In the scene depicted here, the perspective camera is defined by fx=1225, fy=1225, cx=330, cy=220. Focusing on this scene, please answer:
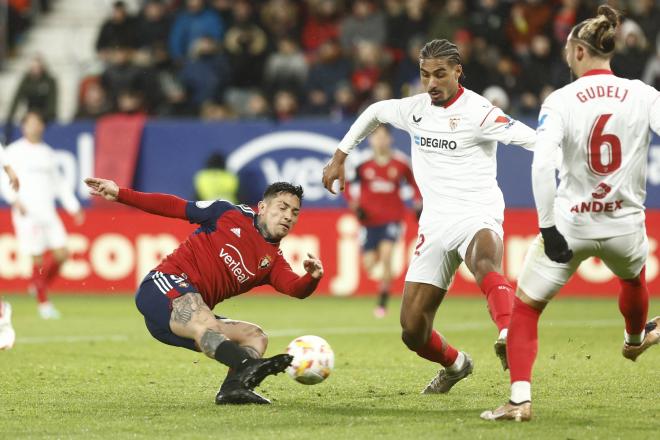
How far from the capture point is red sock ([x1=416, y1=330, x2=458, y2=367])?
26.0ft

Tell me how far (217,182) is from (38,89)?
11.4ft

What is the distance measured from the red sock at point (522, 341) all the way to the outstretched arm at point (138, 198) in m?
2.28

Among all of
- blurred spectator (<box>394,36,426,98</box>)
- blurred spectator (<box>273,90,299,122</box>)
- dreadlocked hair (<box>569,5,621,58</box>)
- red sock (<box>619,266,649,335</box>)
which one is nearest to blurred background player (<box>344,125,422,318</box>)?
blurred spectator (<box>394,36,426,98</box>)

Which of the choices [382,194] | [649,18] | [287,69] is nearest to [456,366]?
[382,194]

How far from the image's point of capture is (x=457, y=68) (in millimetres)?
7816

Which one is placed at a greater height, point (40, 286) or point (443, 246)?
point (443, 246)

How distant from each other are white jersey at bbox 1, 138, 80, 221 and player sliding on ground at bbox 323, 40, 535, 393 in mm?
8727

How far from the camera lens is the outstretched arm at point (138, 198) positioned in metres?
7.46

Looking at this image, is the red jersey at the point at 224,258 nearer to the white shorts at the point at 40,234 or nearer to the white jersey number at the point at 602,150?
the white jersey number at the point at 602,150

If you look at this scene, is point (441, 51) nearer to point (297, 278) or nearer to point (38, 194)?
point (297, 278)

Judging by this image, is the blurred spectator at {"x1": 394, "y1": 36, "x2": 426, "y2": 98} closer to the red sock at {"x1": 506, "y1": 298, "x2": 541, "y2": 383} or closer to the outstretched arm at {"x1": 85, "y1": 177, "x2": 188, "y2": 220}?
the outstretched arm at {"x1": 85, "y1": 177, "x2": 188, "y2": 220}

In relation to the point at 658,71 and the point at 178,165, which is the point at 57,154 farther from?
the point at 658,71

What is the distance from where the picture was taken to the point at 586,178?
6.46 m

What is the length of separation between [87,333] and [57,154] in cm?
636
